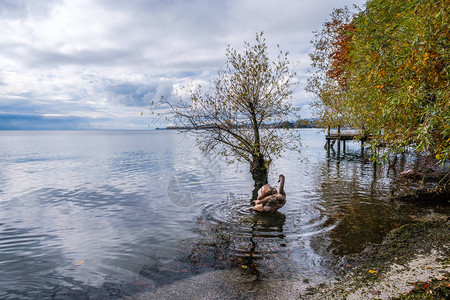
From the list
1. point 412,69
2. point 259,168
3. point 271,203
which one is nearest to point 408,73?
point 412,69

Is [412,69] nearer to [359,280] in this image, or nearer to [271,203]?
[359,280]

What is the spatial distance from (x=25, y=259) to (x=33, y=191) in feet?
54.1

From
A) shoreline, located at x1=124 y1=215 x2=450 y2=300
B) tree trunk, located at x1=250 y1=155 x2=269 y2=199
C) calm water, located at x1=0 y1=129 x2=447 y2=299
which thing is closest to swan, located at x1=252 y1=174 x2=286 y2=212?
calm water, located at x1=0 y1=129 x2=447 y2=299

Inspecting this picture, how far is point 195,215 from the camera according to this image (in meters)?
16.9

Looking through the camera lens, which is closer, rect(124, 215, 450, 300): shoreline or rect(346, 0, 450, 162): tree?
rect(124, 215, 450, 300): shoreline

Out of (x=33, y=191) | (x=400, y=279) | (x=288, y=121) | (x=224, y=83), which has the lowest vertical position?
(x=33, y=191)

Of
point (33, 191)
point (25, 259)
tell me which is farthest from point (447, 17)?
point (33, 191)

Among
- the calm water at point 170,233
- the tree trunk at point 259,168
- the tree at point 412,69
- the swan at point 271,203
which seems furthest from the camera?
the tree trunk at point 259,168

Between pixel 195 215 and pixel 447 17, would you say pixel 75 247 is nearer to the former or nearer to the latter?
pixel 195 215

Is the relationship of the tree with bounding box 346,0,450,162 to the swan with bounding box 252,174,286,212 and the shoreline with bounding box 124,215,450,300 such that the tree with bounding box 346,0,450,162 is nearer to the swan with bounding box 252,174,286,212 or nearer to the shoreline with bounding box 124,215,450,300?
the shoreline with bounding box 124,215,450,300

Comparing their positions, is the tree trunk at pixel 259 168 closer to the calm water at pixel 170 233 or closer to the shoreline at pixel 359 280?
the calm water at pixel 170 233

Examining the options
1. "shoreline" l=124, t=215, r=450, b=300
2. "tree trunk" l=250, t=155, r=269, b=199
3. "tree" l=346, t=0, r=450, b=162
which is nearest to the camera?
"shoreline" l=124, t=215, r=450, b=300

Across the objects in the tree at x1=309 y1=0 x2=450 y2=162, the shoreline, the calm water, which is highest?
the tree at x1=309 y1=0 x2=450 y2=162

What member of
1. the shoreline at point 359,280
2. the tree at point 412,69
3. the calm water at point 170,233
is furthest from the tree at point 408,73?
the calm water at point 170,233
